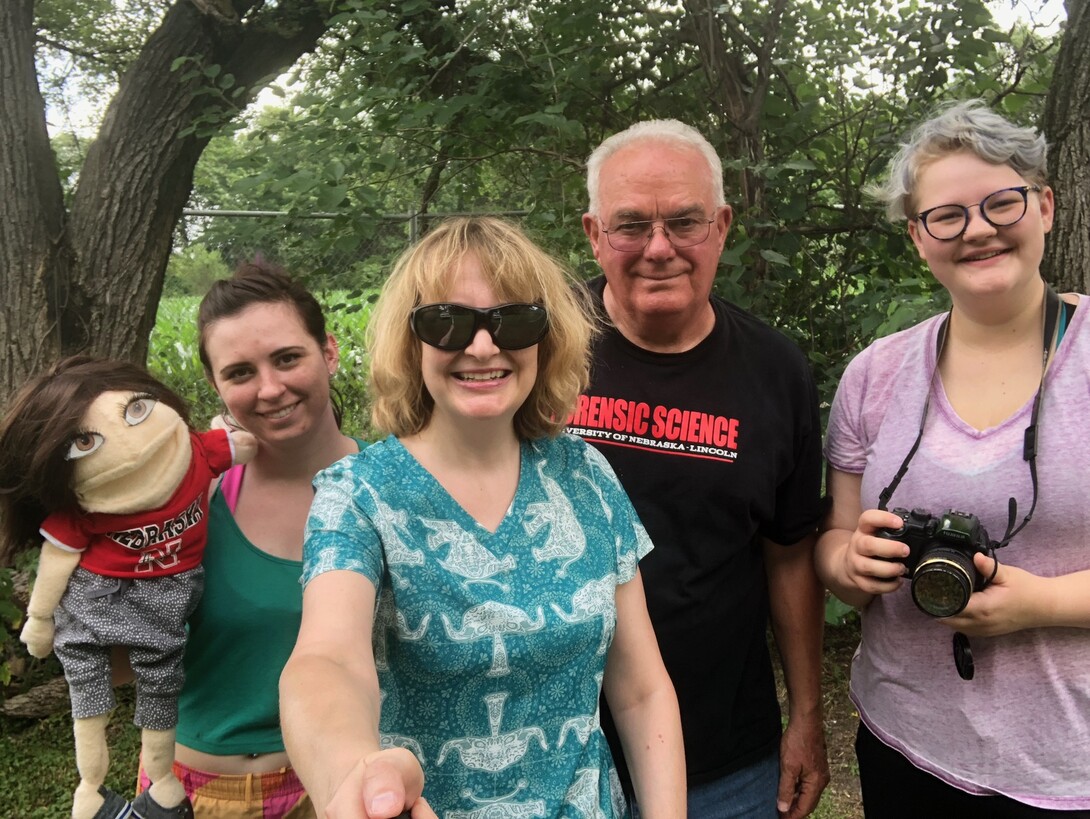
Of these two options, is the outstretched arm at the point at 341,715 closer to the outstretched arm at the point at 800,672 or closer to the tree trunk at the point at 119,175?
the outstretched arm at the point at 800,672

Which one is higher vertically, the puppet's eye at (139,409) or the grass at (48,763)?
the puppet's eye at (139,409)

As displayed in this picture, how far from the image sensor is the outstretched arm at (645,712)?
1.55m

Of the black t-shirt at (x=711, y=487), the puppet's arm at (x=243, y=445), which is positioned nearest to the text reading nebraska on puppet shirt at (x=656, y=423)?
the black t-shirt at (x=711, y=487)

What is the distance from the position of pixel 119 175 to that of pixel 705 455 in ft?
11.9

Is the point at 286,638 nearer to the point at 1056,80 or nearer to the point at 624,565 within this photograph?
the point at 624,565

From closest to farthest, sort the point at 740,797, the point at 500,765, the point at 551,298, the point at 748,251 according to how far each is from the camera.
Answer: the point at 500,765 < the point at 551,298 < the point at 740,797 < the point at 748,251

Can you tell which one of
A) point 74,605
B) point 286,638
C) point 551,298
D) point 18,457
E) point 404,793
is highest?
point 551,298

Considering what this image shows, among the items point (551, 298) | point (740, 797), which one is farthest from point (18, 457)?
point (740, 797)

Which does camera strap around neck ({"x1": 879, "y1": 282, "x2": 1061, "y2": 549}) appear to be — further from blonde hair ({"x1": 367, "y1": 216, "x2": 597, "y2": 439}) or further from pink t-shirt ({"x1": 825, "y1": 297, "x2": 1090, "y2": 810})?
blonde hair ({"x1": 367, "y1": 216, "x2": 597, "y2": 439})

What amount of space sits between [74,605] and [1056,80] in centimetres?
331

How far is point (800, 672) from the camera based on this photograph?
2.19m

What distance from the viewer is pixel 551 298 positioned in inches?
59.9

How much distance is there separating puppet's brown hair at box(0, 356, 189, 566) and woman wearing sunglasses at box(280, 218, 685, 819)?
567mm

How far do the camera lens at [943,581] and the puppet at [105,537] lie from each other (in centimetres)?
146
